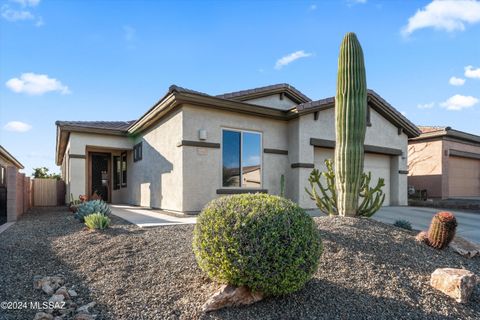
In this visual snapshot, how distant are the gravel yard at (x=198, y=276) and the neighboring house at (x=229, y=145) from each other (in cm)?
345

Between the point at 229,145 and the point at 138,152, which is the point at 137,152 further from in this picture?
the point at 229,145

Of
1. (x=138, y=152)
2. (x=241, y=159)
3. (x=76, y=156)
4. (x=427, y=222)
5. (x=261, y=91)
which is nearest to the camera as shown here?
(x=427, y=222)

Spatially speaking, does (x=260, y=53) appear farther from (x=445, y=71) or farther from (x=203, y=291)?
(x=203, y=291)

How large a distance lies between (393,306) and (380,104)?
32.5 ft

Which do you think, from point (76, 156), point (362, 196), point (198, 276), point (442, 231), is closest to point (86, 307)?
point (198, 276)

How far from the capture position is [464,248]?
17.5ft

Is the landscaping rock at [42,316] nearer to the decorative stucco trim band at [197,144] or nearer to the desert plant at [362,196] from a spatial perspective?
the desert plant at [362,196]

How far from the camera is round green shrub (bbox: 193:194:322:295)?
301 centimetres

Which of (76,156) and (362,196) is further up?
(76,156)

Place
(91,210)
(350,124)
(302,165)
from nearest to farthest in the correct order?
1. (350,124)
2. (91,210)
3. (302,165)

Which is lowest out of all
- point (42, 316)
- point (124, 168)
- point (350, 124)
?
point (42, 316)

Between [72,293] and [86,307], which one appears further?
[72,293]

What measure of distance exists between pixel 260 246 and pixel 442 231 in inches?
146

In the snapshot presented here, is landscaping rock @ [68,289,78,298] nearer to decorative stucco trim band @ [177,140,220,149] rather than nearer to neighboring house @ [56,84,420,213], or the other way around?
neighboring house @ [56,84,420,213]
